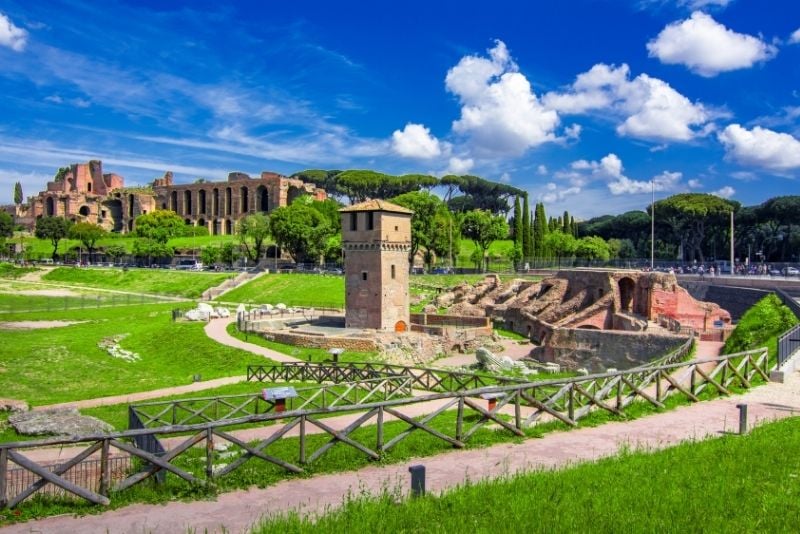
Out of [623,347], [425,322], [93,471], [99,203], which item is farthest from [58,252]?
[93,471]

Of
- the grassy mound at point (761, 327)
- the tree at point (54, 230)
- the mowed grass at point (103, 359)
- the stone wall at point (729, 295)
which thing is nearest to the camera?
the mowed grass at point (103, 359)

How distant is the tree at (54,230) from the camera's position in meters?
96.8

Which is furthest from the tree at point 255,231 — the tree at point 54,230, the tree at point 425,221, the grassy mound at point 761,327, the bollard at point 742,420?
the bollard at point 742,420

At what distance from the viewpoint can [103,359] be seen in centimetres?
3256

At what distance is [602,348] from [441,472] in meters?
27.0

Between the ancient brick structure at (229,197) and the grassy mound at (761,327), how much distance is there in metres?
86.5

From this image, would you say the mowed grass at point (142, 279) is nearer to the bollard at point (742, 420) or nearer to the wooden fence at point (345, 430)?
the wooden fence at point (345, 430)

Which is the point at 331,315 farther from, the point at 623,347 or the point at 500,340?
the point at 623,347

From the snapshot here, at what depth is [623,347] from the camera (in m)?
34.5

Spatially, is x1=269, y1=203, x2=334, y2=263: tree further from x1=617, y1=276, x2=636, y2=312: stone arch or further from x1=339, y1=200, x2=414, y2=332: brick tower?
x1=617, y1=276, x2=636, y2=312: stone arch

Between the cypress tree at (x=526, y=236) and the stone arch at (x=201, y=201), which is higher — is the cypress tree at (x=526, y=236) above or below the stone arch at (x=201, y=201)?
below

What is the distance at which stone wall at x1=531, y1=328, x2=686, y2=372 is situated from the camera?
33.2 meters

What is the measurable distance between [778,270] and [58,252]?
95948 millimetres

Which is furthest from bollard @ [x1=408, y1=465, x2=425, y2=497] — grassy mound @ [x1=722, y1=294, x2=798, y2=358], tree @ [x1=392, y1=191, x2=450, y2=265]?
tree @ [x1=392, y1=191, x2=450, y2=265]
